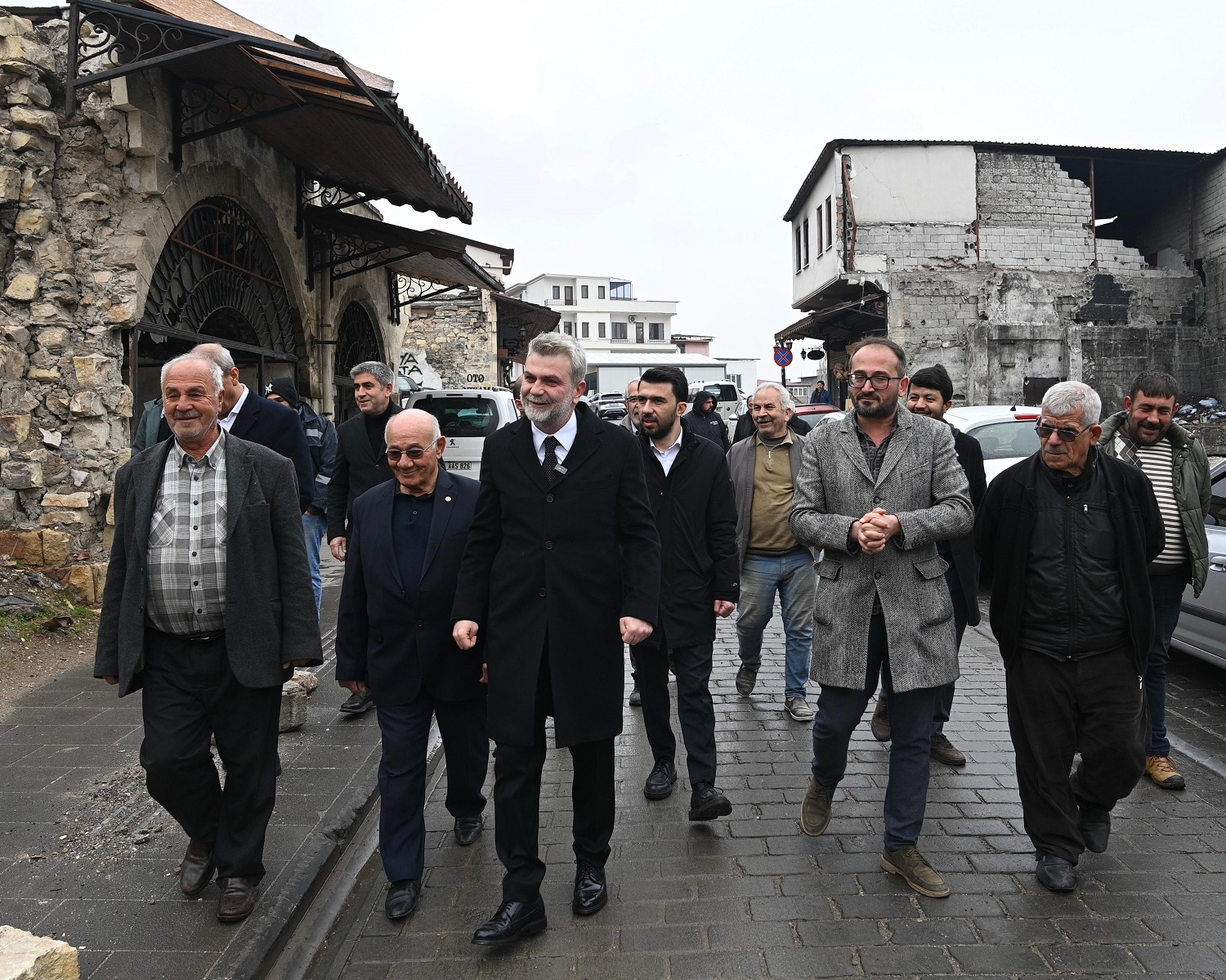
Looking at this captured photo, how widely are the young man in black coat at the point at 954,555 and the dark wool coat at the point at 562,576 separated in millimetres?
1659

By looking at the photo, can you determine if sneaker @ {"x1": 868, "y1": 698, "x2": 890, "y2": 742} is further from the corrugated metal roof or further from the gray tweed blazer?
the corrugated metal roof

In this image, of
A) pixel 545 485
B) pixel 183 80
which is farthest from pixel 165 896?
pixel 183 80

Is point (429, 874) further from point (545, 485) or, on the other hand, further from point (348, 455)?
point (348, 455)

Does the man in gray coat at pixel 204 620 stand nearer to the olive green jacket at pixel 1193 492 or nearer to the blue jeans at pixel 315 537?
the blue jeans at pixel 315 537

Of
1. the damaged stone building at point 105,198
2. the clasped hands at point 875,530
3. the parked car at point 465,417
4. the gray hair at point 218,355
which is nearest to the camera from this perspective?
the clasped hands at point 875,530

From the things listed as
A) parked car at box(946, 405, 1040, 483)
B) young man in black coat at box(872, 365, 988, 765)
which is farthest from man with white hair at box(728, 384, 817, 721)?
parked car at box(946, 405, 1040, 483)

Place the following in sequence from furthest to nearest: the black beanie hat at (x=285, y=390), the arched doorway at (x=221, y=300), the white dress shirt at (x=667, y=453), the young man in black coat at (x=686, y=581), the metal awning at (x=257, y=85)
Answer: the arched doorway at (x=221, y=300), the metal awning at (x=257, y=85), the black beanie hat at (x=285, y=390), the white dress shirt at (x=667, y=453), the young man in black coat at (x=686, y=581)

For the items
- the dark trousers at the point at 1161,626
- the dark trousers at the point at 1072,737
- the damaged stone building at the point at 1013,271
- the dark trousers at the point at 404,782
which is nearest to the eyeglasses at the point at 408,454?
the dark trousers at the point at 404,782

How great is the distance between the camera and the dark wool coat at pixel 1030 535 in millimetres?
3635

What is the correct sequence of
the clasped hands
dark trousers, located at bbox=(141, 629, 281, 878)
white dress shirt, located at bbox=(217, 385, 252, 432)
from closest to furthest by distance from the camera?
dark trousers, located at bbox=(141, 629, 281, 878) → the clasped hands → white dress shirt, located at bbox=(217, 385, 252, 432)

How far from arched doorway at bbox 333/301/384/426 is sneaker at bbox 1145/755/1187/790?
448 inches

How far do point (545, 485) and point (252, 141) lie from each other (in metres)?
8.61

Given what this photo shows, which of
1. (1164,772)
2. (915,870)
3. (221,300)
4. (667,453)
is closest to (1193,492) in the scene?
(1164,772)

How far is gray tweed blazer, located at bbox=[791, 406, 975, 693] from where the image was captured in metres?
3.66
